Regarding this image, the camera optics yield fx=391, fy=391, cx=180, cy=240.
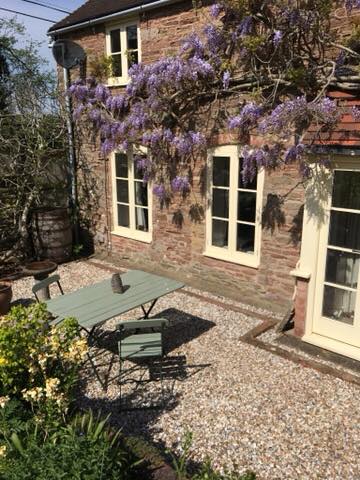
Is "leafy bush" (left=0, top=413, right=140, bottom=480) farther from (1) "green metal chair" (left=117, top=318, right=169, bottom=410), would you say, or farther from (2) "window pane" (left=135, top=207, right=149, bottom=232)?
(2) "window pane" (left=135, top=207, right=149, bottom=232)

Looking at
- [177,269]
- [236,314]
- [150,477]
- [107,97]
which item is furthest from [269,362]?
[107,97]

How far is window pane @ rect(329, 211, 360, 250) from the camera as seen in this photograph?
4547mm

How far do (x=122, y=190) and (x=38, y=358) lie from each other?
5.74 metres

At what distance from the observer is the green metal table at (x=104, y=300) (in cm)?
423

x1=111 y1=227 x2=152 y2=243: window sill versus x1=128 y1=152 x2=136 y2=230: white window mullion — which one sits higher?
x1=128 y1=152 x2=136 y2=230: white window mullion

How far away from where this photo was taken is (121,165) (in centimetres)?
829

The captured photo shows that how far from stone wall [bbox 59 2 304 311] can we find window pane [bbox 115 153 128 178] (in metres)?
0.24

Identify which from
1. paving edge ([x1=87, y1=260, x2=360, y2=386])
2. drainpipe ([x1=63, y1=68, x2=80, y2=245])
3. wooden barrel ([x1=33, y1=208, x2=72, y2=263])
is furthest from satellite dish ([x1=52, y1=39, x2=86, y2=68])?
paving edge ([x1=87, y1=260, x2=360, y2=386])

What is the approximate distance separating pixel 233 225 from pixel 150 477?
174 inches

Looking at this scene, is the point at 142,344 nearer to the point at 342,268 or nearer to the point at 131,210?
the point at 342,268

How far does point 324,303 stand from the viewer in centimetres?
487

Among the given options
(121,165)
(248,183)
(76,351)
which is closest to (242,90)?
(248,183)

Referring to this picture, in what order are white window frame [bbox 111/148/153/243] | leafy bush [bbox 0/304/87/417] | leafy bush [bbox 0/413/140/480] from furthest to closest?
white window frame [bbox 111/148/153/243] → leafy bush [bbox 0/304/87/417] → leafy bush [bbox 0/413/140/480]

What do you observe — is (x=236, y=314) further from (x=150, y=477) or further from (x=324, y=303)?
(x=150, y=477)
